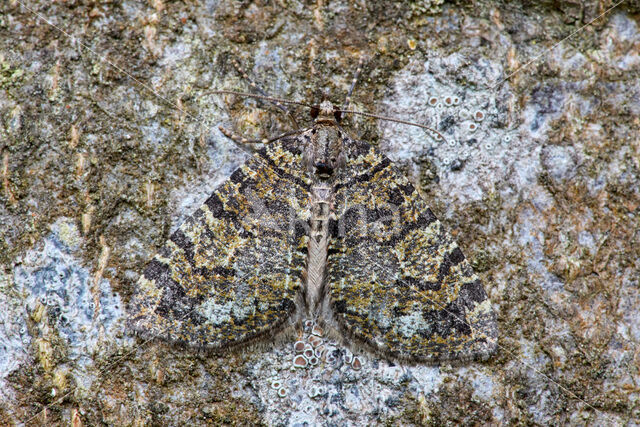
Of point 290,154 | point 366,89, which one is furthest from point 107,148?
point 366,89

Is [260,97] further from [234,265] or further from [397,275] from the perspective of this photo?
[397,275]

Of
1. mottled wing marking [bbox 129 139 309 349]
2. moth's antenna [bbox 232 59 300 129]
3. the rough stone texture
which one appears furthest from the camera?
moth's antenna [bbox 232 59 300 129]

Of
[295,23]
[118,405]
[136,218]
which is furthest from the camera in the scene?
[295,23]

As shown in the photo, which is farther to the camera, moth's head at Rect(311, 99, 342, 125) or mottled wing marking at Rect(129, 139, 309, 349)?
moth's head at Rect(311, 99, 342, 125)

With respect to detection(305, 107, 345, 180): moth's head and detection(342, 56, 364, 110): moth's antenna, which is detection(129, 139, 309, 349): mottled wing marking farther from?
detection(342, 56, 364, 110): moth's antenna

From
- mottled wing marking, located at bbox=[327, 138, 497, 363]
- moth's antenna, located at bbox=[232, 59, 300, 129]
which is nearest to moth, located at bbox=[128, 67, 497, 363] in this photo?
mottled wing marking, located at bbox=[327, 138, 497, 363]

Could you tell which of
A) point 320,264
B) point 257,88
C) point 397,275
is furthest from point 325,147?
point 397,275

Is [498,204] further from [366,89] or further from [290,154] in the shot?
[290,154]

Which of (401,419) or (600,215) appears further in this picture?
(600,215)
